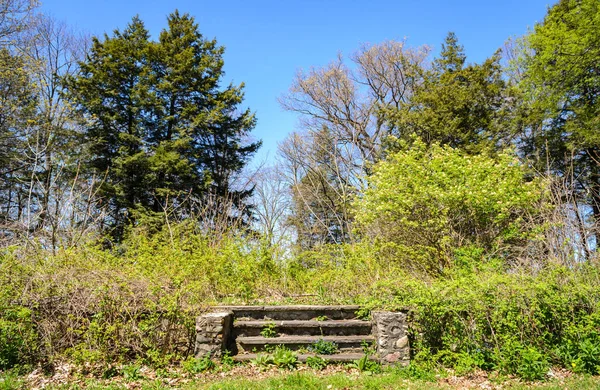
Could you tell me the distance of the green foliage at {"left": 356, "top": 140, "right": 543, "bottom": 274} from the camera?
795 centimetres

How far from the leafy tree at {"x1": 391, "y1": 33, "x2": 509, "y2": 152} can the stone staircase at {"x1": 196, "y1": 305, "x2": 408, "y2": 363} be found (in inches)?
457

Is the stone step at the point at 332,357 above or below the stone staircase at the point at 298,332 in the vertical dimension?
below

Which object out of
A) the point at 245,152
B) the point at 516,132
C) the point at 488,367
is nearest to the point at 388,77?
the point at 516,132

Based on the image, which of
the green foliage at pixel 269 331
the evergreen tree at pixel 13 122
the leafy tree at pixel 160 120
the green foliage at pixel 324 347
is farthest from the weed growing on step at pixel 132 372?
the leafy tree at pixel 160 120

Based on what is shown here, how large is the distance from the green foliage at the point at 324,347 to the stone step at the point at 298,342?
54mm

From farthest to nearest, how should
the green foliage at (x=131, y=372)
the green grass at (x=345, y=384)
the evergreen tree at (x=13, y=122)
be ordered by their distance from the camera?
the evergreen tree at (x=13, y=122)
the green foliage at (x=131, y=372)
the green grass at (x=345, y=384)

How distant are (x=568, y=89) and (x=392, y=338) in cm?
1403

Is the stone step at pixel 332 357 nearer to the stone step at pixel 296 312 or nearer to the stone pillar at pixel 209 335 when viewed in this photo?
the stone pillar at pixel 209 335

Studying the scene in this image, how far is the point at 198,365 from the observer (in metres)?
4.85

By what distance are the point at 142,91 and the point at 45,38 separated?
4404 millimetres

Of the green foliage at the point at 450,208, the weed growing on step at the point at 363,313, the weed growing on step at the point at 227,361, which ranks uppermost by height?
the green foliage at the point at 450,208

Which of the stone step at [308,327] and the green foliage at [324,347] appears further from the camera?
the stone step at [308,327]

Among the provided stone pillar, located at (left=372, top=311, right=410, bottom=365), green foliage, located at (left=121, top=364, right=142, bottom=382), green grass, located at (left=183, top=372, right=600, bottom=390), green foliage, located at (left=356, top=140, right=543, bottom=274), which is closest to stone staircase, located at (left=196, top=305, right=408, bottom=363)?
stone pillar, located at (left=372, top=311, right=410, bottom=365)

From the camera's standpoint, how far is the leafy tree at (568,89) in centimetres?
1288
